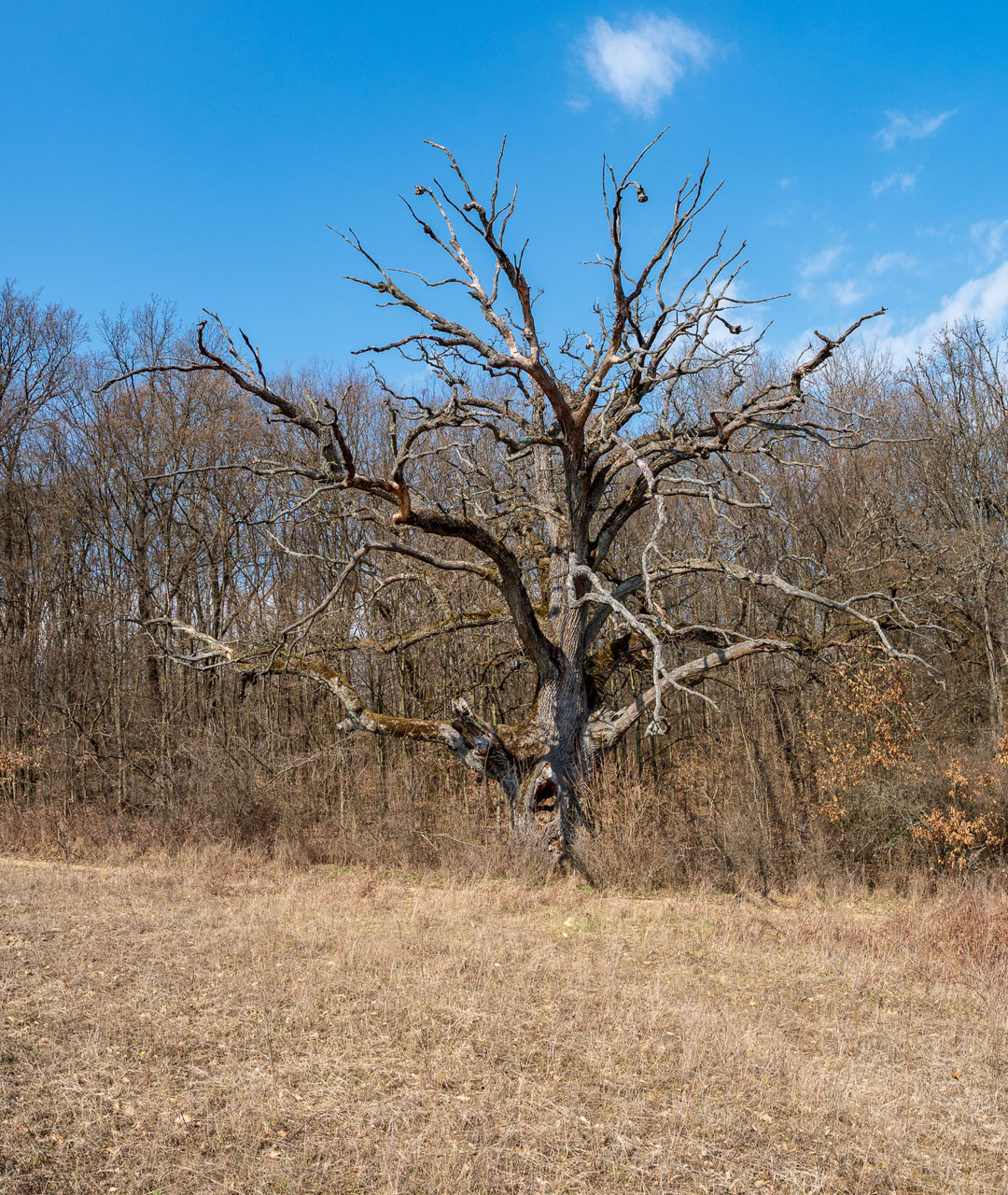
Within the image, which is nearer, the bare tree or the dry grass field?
the dry grass field

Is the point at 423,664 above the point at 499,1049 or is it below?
above

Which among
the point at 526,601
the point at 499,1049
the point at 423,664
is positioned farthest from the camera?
the point at 423,664

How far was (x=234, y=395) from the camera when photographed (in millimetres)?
21516

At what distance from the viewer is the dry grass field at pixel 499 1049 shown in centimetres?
438

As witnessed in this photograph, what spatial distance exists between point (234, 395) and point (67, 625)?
6570 millimetres

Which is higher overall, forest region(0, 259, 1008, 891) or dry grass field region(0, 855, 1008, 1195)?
forest region(0, 259, 1008, 891)

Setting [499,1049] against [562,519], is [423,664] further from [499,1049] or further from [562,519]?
[499,1049]

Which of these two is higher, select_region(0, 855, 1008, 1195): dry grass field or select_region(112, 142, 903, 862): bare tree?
select_region(112, 142, 903, 862): bare tree

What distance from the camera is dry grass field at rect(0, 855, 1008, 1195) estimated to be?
4.38 metres

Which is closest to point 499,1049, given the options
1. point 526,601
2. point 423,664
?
point 526,601

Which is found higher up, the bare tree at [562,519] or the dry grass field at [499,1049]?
the bare tree at [562,519]

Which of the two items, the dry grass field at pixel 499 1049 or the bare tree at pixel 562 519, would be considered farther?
the bare tree at pixel 562 519

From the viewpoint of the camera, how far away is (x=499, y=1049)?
580cm

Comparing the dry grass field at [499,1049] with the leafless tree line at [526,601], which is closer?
the dry grass field at [499,1049]
